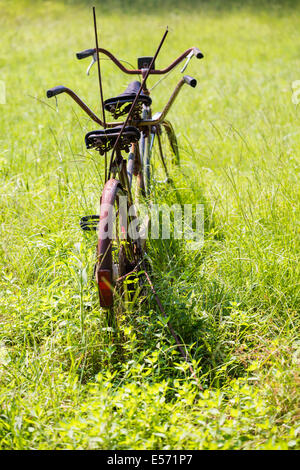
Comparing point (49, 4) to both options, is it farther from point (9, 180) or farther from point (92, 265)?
point (92, 265)

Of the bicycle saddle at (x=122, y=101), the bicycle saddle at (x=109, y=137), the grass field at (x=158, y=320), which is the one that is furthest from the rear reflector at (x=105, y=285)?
the bicycle saddle at (x=122, y=101)

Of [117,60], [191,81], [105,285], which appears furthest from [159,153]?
[105,285]

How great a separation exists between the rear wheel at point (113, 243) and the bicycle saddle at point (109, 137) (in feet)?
0.68

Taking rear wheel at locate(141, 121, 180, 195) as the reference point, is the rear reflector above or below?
below

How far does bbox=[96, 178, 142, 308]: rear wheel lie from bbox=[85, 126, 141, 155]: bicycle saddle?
0.21 meters

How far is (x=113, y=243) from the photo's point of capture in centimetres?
240

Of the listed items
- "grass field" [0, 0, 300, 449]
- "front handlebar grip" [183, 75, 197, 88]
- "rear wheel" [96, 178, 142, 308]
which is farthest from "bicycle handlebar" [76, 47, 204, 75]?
"rear wheel" [96, 178, 142, 308]

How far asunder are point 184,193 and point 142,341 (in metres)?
1.40

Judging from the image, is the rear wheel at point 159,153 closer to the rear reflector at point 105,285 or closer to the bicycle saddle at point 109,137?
the bicycle saddle at point 109,137

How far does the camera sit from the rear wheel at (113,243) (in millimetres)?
2131

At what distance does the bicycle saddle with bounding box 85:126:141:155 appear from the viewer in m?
2.34

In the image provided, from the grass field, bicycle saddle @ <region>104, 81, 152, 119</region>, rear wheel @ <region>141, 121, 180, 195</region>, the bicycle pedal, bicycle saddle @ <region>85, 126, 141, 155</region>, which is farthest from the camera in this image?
rear wheel @ <region>141, 121, 180, 195</region>

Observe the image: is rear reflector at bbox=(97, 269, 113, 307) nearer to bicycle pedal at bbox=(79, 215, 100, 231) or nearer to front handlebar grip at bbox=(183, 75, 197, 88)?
bicycle pedal at bbox=(79, 215, 100, 231)

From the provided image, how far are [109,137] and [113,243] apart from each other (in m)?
0.51
